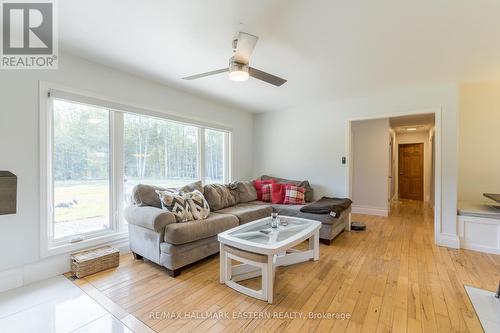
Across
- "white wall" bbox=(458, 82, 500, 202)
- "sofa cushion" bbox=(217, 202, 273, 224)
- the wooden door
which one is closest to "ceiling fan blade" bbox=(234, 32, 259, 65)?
"sofa cushion" bbox=(217, 202, 273, 224)

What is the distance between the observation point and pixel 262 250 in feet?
6.11

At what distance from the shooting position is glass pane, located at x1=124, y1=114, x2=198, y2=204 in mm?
3086

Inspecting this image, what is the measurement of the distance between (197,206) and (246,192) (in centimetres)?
149

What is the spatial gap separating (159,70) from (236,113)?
7.26 ft

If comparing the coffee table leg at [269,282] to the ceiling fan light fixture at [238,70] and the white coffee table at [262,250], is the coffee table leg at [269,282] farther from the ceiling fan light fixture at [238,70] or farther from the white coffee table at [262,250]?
the ceiling fan light fixture at [238,70]

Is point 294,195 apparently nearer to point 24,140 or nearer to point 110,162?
point 110,162

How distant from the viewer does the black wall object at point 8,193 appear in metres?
1.92

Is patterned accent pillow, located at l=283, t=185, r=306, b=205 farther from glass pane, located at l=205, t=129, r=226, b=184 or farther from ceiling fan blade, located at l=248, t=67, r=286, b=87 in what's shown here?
ceiling fan blade, located at l=248, t=67, r=286, b=87

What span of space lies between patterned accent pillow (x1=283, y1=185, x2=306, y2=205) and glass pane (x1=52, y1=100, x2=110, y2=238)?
2765mm

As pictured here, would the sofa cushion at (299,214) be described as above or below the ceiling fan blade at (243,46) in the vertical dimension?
below

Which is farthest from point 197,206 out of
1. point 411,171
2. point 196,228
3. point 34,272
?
point 411,171

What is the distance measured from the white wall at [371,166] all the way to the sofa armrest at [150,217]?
14.5 ft

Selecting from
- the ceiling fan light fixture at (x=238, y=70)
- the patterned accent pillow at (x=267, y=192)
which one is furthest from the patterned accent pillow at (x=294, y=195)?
the ceiling fan light fixture at (x=238, y=70)

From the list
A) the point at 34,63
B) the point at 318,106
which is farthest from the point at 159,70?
the point at 318,106
